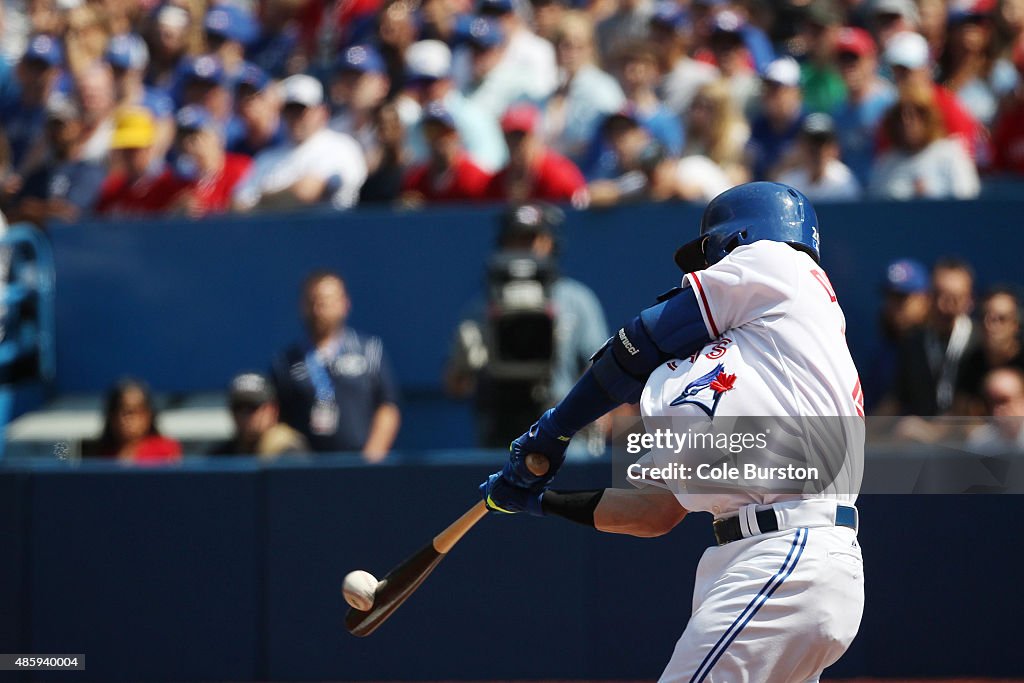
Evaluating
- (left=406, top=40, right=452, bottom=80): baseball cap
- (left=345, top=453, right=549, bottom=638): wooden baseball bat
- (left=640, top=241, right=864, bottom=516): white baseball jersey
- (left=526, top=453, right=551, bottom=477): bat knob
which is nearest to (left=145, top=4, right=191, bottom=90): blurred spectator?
(left=406, top=40, right=452, bottom=80): baseball cap

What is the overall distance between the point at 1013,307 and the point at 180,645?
4003 mm

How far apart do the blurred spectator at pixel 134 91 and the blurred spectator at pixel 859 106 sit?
3961mm

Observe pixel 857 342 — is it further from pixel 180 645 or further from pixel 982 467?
pixel 180 645

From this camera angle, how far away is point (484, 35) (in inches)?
341

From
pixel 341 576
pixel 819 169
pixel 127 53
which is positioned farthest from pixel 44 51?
pixel 819 169

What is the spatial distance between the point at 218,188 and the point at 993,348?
439 cm

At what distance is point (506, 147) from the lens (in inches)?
333

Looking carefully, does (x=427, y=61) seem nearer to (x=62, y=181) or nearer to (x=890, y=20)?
(x=62, y=181)

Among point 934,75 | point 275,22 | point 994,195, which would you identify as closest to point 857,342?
point 994,195

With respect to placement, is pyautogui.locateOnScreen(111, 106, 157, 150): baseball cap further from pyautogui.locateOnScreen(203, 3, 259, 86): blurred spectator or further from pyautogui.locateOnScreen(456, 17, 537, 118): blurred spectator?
pyautogui.locateOnScreen(456, 17, 537, 118): blurred spectator

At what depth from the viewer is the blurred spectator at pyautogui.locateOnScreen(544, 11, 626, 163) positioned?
848 cm

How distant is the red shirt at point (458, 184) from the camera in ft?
26.5

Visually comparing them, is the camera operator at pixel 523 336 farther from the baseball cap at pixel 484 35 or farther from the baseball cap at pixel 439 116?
the baseball cap at pixel 484 35

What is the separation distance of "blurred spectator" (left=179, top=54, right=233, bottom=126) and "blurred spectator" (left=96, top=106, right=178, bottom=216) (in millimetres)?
464
